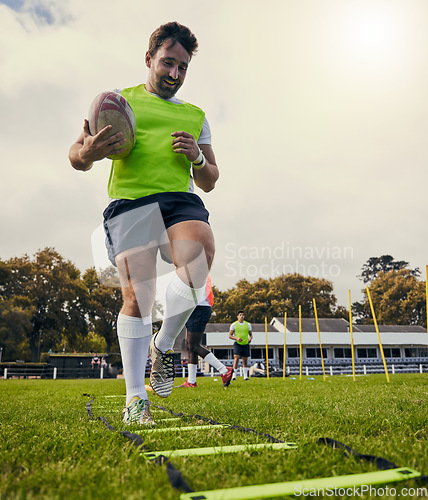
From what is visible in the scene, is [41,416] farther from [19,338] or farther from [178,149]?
[19,338]

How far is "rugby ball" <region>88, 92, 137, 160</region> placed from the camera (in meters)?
3.05

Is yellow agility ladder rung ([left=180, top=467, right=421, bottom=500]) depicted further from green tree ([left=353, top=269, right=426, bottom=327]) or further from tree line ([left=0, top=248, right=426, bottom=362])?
green tree ([left=353, top=269, right=426, bottom=327])

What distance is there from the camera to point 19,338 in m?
36.7

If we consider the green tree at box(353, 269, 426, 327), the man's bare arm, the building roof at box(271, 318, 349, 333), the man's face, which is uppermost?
the green tree at box(353, 269, 426, 327)

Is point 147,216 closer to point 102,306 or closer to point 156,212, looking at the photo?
point 156,212

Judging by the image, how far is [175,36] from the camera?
3.37 metres

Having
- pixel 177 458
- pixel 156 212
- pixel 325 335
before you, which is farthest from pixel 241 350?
pixel 325 335

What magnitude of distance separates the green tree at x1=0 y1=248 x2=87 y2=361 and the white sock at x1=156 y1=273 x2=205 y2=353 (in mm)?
38607

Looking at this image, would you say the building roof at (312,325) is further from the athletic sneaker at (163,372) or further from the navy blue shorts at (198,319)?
the athletic sneaker at (163,372)

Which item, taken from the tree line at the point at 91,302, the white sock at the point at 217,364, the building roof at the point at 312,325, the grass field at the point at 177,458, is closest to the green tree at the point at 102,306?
the tree line at the point at 91,302

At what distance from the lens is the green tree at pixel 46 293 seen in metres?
39.5

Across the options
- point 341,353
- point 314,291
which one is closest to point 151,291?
point 341,353

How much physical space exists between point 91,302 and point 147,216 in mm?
42761

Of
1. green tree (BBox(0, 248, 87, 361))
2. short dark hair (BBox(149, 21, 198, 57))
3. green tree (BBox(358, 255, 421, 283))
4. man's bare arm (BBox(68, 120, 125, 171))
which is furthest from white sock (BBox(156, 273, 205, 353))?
green tree (BBox(358, 255, 421, 283))
